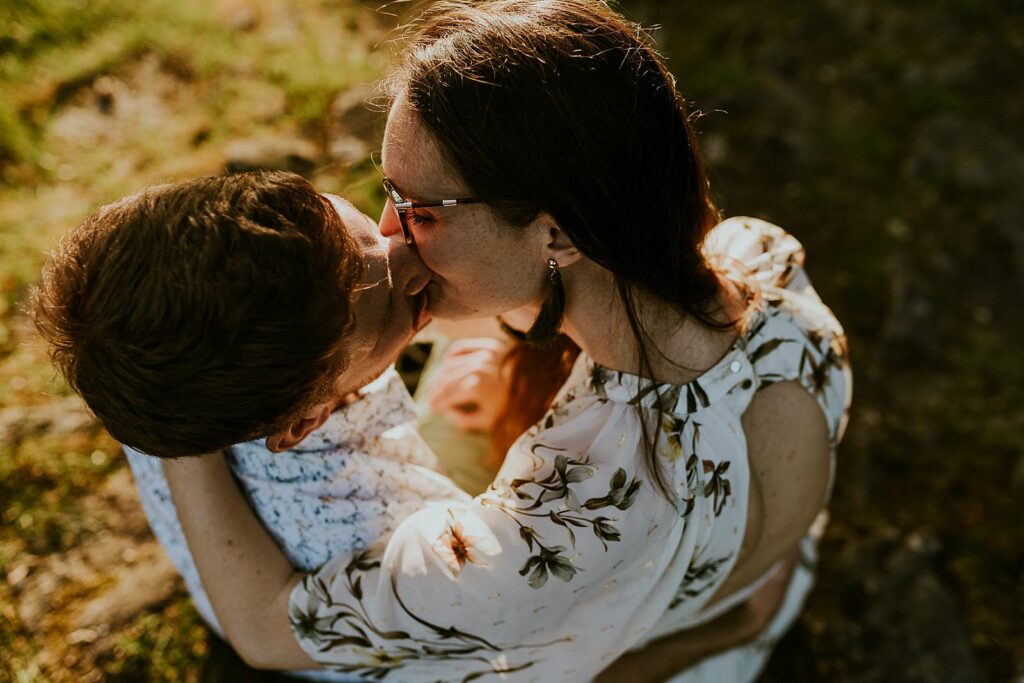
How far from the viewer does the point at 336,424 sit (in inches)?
83.3

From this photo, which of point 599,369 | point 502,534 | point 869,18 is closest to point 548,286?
point 599,369

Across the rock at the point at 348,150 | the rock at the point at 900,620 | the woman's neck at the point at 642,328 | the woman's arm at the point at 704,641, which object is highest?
the woman's neck at the point at 642,328

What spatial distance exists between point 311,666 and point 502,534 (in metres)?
0.75


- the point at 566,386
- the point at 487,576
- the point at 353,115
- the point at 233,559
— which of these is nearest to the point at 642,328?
the point at 566,386

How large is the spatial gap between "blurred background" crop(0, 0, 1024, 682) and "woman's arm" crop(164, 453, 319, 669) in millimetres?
699

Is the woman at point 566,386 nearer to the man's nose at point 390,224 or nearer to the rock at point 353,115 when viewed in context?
the man's nose at point 390,224

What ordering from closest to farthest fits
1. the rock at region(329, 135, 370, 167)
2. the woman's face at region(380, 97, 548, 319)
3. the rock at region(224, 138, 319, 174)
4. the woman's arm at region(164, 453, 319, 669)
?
the woman's face at region(380, 97, 548, 319)
the woman's arm at region(164, 453, 319, 669)
the rock at region(224, 138, 319, 174)
the rock at region(329, 135, 370, 167)

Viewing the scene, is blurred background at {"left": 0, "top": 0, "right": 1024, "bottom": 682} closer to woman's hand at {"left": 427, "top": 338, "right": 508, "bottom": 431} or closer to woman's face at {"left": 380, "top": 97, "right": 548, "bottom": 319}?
woman's face at {"left": 380, "top": 97, "right": 548, "bottom": 319}

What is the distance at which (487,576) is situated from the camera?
6.13 feet

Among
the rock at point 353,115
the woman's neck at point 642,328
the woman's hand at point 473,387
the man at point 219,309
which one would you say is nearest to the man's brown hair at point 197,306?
the man at point 219,309

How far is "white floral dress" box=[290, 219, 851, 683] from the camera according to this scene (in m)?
1.90

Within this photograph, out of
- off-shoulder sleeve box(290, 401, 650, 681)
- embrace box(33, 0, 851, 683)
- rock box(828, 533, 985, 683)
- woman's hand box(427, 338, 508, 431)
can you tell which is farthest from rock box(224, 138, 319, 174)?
rock box(828, 533, 985, 683)

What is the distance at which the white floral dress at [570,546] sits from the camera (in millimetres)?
1896

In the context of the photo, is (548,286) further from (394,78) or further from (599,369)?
(394,78)
